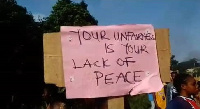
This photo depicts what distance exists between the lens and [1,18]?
81.0 feet

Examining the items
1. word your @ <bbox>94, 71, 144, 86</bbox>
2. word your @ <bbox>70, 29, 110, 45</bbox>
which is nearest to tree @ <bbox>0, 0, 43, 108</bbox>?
word your @ <bbox>70, 29, 110, 45</bbox>

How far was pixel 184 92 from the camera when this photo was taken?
406 centimetres

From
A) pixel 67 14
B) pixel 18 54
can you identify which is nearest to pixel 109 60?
pixel 18 54

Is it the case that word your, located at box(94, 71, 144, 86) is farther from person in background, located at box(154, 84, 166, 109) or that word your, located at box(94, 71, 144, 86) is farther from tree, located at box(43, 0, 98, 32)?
Answer: tree, located at box(43, 0, 98, 32)

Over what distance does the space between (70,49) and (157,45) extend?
0.89 meters

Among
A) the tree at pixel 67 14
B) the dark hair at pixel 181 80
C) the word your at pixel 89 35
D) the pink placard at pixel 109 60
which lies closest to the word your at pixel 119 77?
the pink placard at pixel 109 60

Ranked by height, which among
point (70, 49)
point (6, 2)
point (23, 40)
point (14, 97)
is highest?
point (6, 2)

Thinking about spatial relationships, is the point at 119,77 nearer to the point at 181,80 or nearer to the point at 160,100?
the point at 181,80

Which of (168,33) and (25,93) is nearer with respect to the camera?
(168,33)

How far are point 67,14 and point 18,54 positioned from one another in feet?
49.9

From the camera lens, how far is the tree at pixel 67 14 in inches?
1497

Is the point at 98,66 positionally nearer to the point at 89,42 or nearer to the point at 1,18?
the point at 89,42

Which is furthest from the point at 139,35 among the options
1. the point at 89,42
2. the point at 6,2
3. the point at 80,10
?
the point at 80,10

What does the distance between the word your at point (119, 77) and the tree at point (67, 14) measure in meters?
32.2
